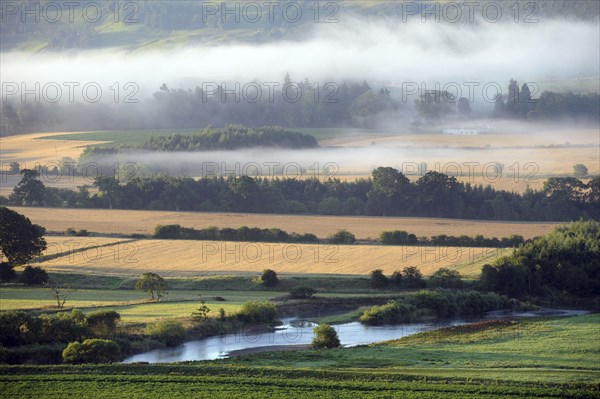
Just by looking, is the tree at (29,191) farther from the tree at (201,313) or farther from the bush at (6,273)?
the tree at (201,313)

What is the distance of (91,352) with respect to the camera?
44000 mm

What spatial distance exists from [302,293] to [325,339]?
9.99m

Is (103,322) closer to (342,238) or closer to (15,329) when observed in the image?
(15,329)

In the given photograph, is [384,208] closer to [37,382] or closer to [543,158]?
[543,158]

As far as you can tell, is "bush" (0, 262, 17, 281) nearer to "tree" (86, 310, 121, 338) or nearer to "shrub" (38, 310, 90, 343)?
"tree" (86, 310, 121, 338)

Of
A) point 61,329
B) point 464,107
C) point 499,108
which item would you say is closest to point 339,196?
point 61,329

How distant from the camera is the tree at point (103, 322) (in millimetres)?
47478

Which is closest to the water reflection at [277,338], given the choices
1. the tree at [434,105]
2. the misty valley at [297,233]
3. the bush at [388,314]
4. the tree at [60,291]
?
the misty valley at [297,233]

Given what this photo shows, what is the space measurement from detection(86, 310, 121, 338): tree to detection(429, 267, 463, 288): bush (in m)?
16.8

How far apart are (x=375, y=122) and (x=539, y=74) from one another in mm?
42715

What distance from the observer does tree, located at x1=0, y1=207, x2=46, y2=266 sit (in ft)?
204

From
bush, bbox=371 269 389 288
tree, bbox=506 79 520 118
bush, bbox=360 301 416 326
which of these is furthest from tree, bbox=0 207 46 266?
tree, bbox=506 79 520 118

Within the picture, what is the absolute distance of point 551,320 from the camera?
53.2 m

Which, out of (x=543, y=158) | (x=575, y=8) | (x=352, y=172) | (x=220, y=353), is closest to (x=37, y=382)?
(x=220, y=353)
